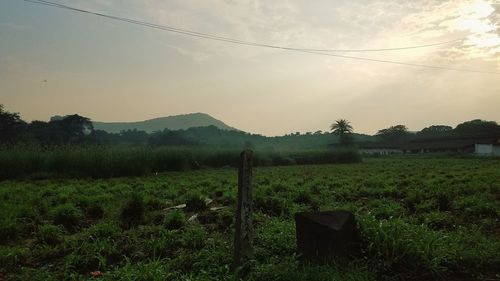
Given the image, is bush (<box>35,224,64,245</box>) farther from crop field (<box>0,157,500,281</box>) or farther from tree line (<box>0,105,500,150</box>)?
tree line (<box>0,105,500,150</box>)

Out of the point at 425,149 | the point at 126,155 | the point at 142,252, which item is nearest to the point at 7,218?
the point at 142,252

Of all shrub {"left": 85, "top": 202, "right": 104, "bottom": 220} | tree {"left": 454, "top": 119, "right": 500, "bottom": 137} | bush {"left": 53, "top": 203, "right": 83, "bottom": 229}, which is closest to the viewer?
bush {"left": 53, "top": 203, "right": 83, "bottom": 229}

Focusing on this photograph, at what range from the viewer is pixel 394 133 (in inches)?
4328

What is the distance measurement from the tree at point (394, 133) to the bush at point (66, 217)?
344ft

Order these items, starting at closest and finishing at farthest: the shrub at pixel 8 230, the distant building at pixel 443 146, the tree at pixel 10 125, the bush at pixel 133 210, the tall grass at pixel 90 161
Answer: the shrub at pixel 8 230, the bush at pixel 133 210, the tall grass at pixel 90 161, the tree at pixel 10 125, the distant building at pixel 443 146

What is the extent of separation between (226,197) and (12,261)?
241 inches

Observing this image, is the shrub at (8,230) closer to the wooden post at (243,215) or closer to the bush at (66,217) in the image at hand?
the bush at (66,217)

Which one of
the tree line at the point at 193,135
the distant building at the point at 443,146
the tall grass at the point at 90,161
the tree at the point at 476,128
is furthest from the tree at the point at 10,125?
the tree at the point at 476,128

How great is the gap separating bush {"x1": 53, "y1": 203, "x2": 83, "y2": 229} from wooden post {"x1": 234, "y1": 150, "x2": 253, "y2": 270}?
14.3 feet

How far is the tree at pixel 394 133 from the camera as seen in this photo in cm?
10722

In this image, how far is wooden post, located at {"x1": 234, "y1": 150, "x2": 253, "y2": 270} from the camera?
4.80 m

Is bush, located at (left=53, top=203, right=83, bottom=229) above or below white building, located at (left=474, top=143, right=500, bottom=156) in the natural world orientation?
below

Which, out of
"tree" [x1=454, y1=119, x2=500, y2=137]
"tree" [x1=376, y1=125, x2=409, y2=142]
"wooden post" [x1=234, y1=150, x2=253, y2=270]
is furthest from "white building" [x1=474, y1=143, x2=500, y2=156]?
"wooden post" [x1=234, y1=150, x2=253, y2=270]

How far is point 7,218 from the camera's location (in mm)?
7359
